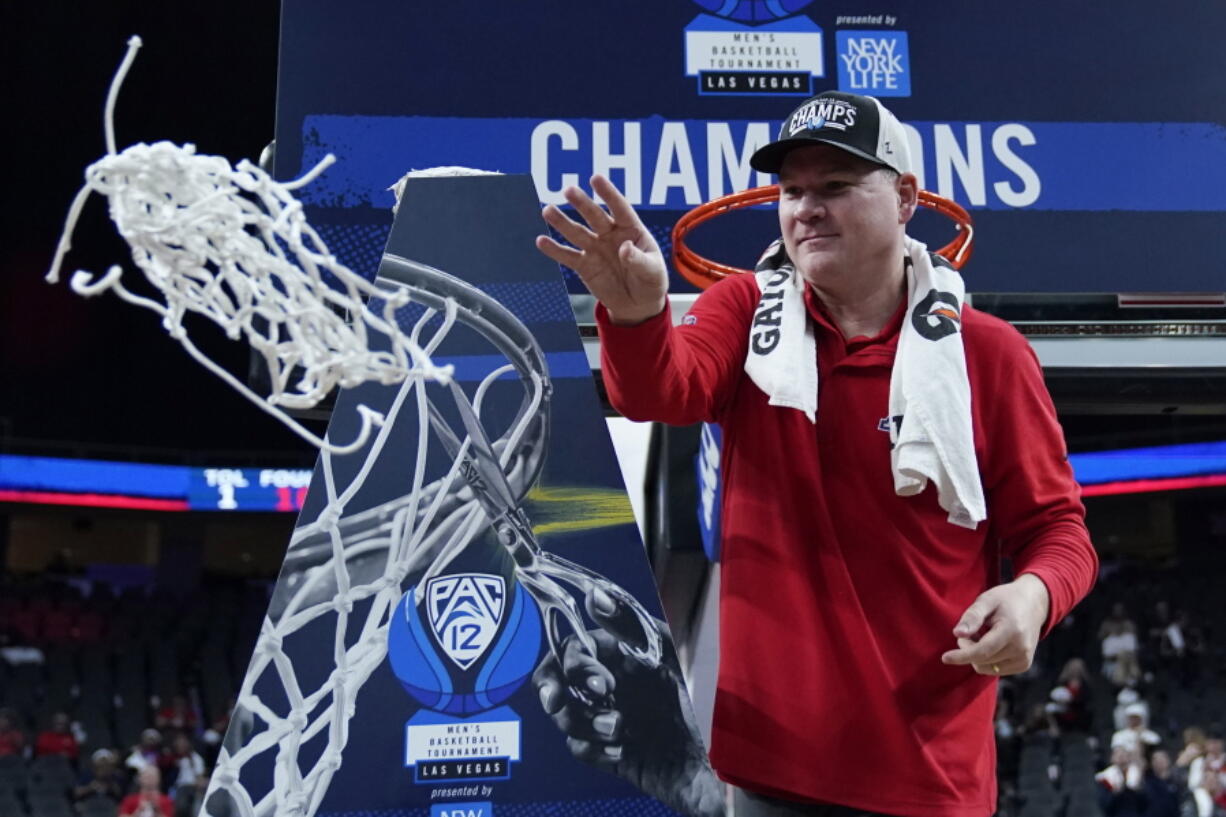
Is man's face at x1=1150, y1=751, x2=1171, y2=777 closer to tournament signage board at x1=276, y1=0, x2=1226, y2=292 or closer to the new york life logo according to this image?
tournament signage board at x1=276, y1=0, x2=1226, y2=292

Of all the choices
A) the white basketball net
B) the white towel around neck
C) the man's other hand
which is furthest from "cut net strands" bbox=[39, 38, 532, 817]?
the man's other hand

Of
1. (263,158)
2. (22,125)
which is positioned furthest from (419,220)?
(22,125)

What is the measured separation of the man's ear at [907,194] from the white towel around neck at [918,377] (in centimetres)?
6

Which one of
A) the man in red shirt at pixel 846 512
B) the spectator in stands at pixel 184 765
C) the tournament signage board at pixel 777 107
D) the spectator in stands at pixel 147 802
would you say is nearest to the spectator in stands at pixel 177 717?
the spectator in stands at pixel 184 765

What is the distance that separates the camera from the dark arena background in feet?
8.74

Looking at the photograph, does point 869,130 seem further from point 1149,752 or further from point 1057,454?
point 1149,752

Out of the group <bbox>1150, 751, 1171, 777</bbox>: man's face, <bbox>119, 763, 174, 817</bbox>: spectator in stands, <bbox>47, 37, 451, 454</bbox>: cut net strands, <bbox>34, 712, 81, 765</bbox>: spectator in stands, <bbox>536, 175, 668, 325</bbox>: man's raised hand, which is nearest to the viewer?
<bbox>47, 37, 451, 454</bbox>: cut net strands

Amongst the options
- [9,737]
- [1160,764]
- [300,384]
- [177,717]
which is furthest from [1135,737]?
[9,737]

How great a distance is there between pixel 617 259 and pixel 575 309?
1355 millimetres

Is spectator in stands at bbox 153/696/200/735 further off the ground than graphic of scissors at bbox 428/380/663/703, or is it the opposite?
graphic of scissors at bbox 428/380/663/703

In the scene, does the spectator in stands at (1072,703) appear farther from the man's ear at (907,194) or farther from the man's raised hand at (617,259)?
the man's raised hand at (617,259)

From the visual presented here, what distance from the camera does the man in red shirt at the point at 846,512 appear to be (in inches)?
52.7

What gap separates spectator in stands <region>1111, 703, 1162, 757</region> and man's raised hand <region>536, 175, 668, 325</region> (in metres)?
7.01

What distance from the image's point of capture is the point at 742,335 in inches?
63.2
